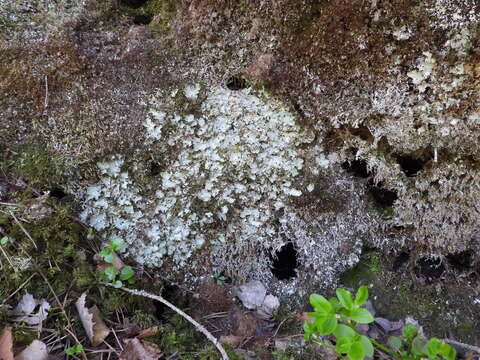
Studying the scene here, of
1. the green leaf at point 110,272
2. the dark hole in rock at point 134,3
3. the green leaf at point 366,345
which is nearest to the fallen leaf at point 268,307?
the green leaf at point 366,345

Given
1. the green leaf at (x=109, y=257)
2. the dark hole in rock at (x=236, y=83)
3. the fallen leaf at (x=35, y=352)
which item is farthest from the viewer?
the dark hole in rock at (x=236, y=83)

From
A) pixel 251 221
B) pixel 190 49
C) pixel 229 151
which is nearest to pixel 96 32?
pixel 190 49

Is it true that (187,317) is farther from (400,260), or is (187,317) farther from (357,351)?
(400,260)

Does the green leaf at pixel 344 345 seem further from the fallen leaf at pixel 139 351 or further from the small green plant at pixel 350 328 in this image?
the fallen leaf at pixel 139 351

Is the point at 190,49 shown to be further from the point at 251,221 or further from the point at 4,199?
the point at 4,199

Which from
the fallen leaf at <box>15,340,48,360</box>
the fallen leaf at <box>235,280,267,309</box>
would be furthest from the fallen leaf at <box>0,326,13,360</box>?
the fallen leaf at <box>235,280,267,309</box>
